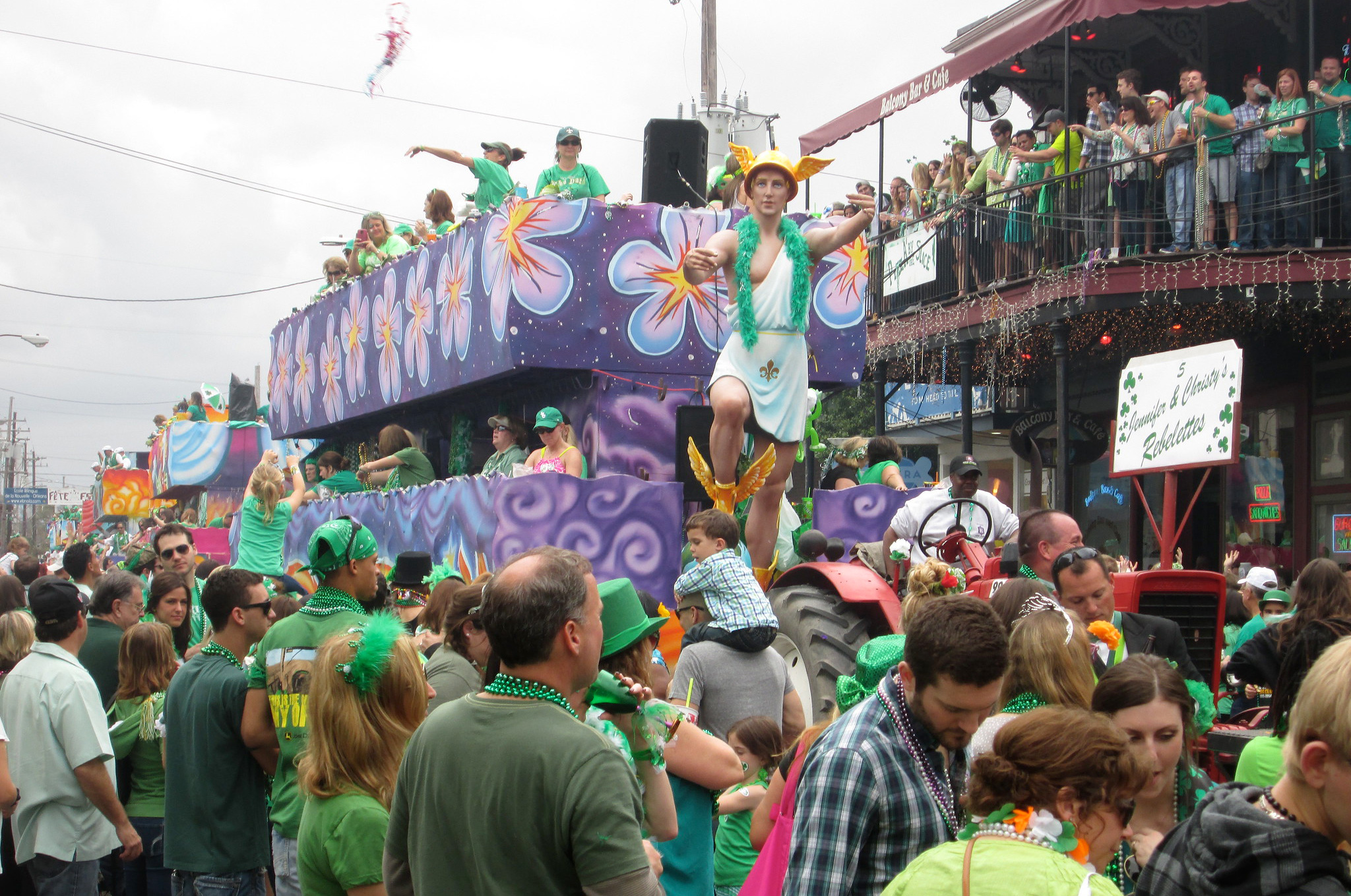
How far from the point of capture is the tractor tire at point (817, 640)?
21.0ft

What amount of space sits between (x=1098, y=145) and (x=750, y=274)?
7.58 metres

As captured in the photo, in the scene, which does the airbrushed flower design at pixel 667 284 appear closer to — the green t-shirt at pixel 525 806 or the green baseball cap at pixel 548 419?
the green baseball cap at pixel 548 419

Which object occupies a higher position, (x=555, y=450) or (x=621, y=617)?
(x=555, y=450)

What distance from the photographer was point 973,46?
15852 millimetres

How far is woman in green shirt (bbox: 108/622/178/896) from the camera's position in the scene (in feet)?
17.0

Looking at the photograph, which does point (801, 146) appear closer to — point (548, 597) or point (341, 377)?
point (341, 377)

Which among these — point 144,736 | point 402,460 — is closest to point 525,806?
point 144,736

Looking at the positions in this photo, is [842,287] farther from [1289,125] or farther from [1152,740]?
[1152,740]

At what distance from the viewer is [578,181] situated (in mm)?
10094

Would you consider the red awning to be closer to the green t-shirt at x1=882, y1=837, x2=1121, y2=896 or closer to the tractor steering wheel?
the tractor steering wheel

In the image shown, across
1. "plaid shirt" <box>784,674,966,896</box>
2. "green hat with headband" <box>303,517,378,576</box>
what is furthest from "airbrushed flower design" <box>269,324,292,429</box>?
"plaid shirt" <box>784,674,966,896</box>

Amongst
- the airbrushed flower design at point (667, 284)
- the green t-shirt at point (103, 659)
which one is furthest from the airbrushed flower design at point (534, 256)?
the green t-shirt at point (103, 659)

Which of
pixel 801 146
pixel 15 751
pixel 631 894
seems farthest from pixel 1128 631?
pixel 801 146

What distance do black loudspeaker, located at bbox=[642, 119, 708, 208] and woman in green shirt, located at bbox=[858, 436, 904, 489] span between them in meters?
2.52
